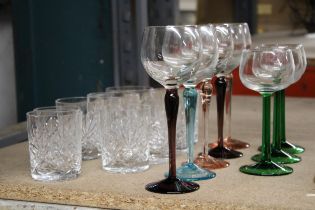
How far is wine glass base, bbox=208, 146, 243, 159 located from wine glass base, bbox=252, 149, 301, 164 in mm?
39

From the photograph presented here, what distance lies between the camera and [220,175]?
1.21 metres

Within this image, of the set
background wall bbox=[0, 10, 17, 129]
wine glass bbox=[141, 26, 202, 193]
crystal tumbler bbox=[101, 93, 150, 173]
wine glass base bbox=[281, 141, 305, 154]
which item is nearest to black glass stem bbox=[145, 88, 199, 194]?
wine glass bbox=[141, 26, 202, 193]

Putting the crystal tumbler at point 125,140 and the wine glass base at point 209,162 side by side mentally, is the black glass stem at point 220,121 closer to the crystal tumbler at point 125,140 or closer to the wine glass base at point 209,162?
the wine glass base at point 209,162

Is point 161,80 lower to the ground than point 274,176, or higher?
higher

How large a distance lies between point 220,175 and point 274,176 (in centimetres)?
10

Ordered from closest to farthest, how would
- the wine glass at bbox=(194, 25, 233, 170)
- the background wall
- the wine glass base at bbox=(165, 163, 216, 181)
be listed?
the wine glass base at bbox=(165, 163, 216, 181) → the wine glass at bbox=(194, 25, 233, 170) → the background wall

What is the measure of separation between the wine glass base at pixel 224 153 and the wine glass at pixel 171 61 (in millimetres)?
239

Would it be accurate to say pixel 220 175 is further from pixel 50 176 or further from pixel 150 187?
pixel 50 176

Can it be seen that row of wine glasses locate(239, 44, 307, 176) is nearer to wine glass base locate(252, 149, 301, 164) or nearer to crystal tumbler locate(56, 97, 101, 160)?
wine glass base locate(252, 149, 301, 164)

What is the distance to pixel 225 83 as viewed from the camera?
139 cm

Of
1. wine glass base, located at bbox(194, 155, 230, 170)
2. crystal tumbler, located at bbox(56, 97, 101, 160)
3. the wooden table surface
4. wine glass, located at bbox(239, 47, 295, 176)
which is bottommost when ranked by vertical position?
the wooden table surface

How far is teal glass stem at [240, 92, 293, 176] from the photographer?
1.19 m

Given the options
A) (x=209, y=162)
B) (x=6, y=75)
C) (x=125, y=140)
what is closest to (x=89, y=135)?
(x=125, y=140)

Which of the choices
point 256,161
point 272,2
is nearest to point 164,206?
point 256,161
